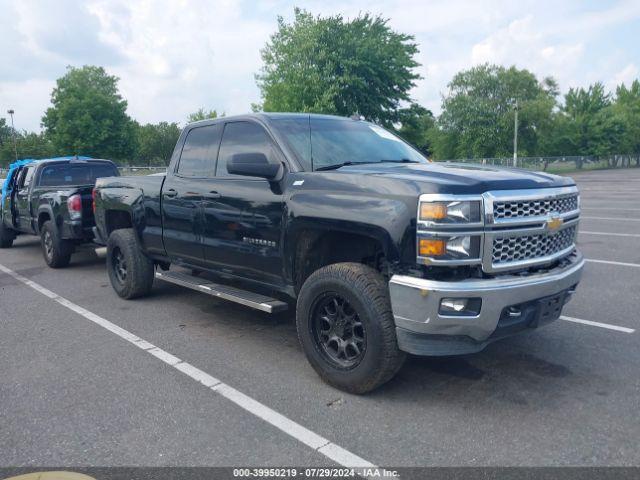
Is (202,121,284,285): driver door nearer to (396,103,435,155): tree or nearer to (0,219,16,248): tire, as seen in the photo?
(0,219,16,248): tire

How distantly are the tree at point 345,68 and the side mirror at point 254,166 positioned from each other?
80.2ft

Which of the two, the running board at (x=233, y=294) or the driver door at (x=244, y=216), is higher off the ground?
the driver door at (x=244, y=216)

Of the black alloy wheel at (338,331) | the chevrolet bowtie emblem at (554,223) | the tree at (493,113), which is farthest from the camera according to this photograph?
the tree at (493,113)

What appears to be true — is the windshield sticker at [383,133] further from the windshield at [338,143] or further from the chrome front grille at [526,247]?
the chrome front grille at [526,247]

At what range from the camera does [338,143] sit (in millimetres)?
4828

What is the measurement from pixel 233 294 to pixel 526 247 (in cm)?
249

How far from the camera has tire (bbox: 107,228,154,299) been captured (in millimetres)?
6410

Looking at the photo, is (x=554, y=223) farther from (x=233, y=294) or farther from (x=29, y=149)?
(x=29, y=149)

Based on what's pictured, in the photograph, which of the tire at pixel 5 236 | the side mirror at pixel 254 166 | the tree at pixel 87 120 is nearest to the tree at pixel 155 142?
the tree at pixel 87 120

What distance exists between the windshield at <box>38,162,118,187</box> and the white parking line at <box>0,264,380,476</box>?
15.9 feet

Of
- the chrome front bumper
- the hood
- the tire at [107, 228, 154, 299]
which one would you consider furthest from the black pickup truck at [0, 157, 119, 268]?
the chrome front bumper

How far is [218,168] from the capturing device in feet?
17.1

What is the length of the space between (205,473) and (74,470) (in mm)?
720

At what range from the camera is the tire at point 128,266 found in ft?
21.0
